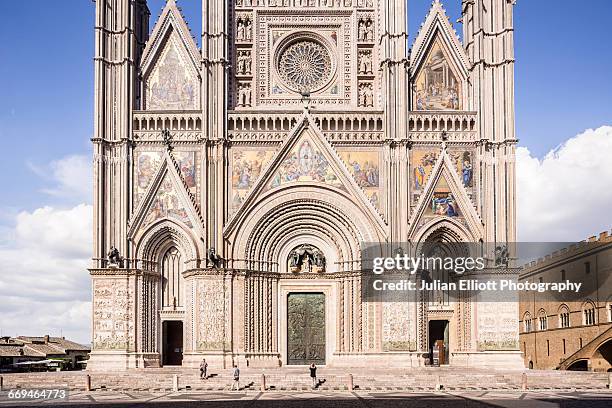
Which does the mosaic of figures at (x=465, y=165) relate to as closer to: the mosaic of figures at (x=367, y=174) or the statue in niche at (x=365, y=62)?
the mosaic of figures at (x=367, y=174)

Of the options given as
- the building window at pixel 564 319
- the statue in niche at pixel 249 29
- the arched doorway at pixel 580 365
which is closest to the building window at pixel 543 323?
the building window at pixel 564 319

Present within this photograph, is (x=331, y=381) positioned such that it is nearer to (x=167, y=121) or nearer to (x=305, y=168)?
(x=305, y=168)

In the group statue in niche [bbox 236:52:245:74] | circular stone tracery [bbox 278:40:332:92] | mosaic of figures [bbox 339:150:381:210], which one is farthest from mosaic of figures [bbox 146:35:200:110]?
mosaic of figures [bbox 339:150:381:210]

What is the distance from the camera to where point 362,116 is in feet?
143

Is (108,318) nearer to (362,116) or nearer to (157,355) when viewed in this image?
(157,355)

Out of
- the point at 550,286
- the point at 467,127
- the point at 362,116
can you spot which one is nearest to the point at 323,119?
the point at 362,116

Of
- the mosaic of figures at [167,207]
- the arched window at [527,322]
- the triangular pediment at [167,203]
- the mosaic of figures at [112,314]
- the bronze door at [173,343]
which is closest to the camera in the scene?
the mosaic of figures at [112,314]

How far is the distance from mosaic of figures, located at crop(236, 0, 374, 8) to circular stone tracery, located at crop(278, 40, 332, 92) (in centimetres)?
201

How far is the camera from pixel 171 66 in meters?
44.5

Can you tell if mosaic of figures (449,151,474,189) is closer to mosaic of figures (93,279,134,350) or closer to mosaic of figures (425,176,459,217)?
mosaic of figures (425,176,459,217)

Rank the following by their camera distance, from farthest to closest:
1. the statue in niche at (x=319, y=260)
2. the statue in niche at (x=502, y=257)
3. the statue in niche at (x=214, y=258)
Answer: the statue in niche at (x=319, y=260)
the statue in niche at (x=502, y=257)
the statue in niche at (x=214, y=258)

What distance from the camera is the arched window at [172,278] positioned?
43781mm

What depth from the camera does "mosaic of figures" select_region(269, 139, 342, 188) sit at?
142ft

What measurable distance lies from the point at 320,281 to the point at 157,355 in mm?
9004
